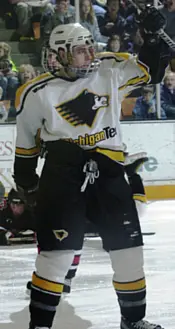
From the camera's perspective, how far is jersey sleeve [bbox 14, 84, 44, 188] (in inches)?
81.0

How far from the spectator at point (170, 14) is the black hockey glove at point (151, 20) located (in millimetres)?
4574

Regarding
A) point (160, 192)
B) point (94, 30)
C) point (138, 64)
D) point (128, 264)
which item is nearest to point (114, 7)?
point (94, 30)

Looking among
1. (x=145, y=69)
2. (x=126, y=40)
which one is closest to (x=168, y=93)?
(x=126, y=40)

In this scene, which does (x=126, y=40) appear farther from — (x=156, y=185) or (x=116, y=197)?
(x=116, y=197)

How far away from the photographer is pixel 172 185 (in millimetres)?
5980

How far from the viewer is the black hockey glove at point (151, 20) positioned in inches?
79.7

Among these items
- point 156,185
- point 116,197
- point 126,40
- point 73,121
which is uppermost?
point 73,121

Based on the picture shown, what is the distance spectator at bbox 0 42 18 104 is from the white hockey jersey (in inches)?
159

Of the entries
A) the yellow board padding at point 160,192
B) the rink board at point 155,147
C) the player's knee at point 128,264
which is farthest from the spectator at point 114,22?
the player's knee at point 128,264

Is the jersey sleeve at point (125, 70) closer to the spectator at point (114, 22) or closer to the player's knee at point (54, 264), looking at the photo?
the player's knee at point (54, 264)

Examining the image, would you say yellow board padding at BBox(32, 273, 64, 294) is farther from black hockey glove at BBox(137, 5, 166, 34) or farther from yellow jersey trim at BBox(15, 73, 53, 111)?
black hockey glove at BBox(137, 5, 166, 34)

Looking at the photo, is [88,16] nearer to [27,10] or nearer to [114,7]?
[114,7]

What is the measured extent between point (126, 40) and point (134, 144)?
1099 mm

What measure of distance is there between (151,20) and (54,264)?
746 mm
